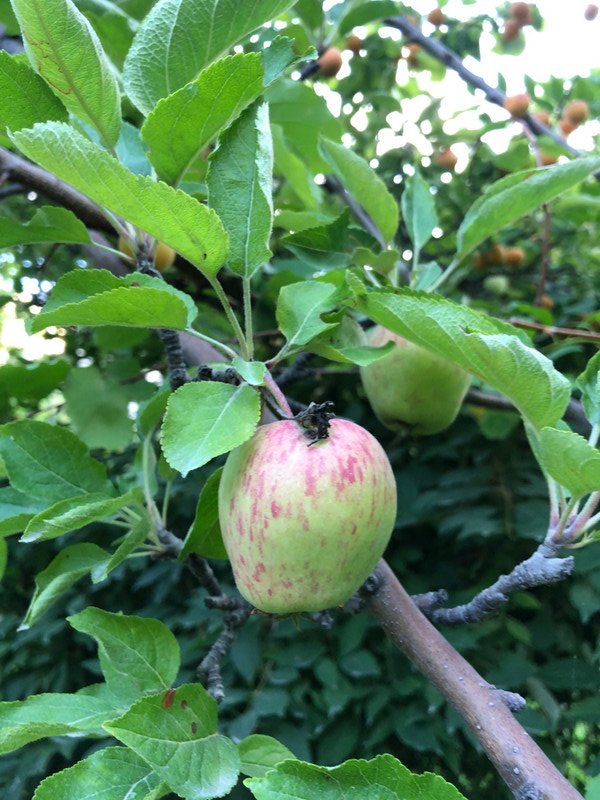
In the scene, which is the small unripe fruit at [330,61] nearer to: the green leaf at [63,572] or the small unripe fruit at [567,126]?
the small unripe fruit at [567,126]

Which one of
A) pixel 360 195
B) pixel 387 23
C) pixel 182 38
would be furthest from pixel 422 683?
pixel 387 23

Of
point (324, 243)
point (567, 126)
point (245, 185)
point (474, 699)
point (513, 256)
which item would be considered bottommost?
point (513, 256)

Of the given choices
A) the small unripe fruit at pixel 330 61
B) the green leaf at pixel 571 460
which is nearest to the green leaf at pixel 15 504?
the green leaf at pixel 571 460

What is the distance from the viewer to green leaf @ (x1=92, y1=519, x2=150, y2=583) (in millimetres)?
596

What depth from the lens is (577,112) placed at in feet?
5.08

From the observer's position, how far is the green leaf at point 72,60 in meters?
0.48

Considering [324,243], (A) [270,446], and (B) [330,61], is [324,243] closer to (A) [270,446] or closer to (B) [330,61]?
(A) [270,446]

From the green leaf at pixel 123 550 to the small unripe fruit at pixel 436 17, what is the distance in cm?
145

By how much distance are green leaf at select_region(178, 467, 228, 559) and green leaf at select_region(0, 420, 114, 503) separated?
0.12m

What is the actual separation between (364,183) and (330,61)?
2.24ft

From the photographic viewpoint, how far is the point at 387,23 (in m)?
1.55

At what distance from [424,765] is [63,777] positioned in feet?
2.62

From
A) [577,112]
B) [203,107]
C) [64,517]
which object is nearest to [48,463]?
[64,517]

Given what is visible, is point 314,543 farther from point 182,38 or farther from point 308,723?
point 308,723
